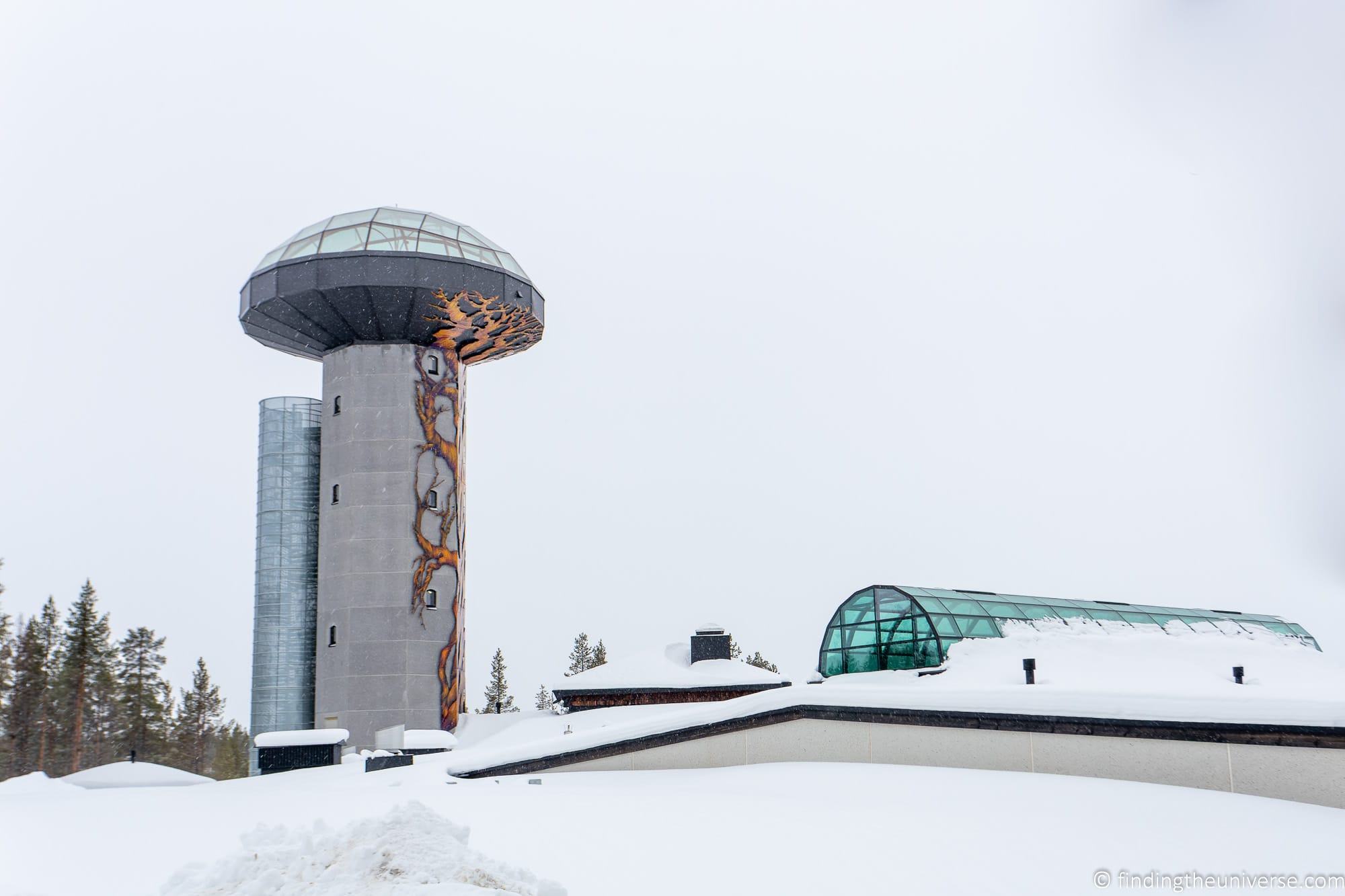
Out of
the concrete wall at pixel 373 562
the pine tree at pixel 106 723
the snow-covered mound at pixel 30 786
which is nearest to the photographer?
the snow-covered mound at pixel 30 786

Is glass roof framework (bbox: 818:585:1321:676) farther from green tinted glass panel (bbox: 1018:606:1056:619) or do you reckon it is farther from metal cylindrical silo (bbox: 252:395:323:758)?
metal cylindrical silo (bbox: 252:395:323:758)

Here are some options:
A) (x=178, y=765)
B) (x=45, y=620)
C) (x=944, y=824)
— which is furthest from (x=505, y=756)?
(x=178, y=765)

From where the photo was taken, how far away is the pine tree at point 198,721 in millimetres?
75312

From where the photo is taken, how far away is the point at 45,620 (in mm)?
64000

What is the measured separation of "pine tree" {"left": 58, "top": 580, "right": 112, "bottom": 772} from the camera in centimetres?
5984

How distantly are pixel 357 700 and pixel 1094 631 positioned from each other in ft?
80.0

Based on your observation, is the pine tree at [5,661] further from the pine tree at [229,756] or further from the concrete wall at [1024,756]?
the concrete wall at [1024,756]

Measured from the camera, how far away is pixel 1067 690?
13.8m

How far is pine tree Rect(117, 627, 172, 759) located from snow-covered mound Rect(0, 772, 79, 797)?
47172mm

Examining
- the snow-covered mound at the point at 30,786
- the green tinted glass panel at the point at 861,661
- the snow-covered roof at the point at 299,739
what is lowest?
the snow-covered mound at the point at 30,786

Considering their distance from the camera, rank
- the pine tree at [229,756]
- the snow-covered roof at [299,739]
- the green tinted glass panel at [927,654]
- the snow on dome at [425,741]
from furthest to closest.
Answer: the pine tree at [229,756], the green tinted glass panel at [927,654], the snow-covered roof at [299,739], the snow on dome at [425,741]

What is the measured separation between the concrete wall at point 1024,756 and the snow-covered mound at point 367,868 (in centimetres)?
751

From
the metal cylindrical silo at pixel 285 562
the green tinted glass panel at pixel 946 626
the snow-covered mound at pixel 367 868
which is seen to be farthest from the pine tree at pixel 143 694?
the snow-covered mound at pixel 367 868

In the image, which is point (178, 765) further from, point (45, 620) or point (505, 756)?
point (505, 756)
